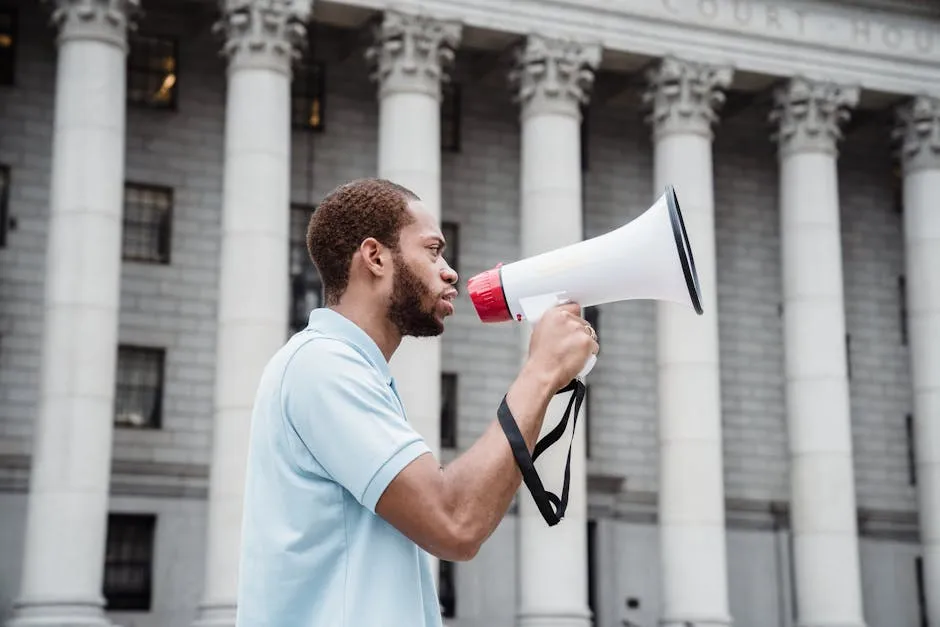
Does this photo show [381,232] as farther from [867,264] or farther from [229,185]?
[867,264]

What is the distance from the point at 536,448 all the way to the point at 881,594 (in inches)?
1498

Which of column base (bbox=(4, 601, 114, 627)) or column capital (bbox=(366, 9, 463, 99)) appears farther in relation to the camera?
column capital (bbox=(366, 9, 463, 99))

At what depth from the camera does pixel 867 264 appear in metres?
41.6

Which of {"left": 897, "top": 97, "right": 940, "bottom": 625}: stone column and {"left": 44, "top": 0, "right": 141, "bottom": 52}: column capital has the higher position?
{"left": 44, "top": 0, "right": 141, "bottom": 52}: column capital

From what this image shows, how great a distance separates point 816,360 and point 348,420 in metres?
32.3

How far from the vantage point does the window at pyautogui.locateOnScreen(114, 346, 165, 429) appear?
3341cm

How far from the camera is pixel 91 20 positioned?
2962 cm

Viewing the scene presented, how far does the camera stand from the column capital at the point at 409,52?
3203 centimetres

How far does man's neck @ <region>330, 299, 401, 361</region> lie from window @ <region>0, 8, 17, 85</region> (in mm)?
30982

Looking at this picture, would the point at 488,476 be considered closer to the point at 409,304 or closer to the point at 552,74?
the point at 409,304

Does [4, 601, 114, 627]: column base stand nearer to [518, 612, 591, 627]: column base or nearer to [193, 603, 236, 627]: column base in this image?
[193, 603, 236, 627]: column base

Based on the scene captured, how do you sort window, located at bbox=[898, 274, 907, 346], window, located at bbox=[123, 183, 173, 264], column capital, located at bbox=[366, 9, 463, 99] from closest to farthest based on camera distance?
column capital, located at bbox=[366, 9, 463, 99]
window, located at bbox=[123, 183, 173, 264]
window, located at bbox=[898, 274, 907, 346]

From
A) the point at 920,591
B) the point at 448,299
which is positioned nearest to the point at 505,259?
the point at 920,591

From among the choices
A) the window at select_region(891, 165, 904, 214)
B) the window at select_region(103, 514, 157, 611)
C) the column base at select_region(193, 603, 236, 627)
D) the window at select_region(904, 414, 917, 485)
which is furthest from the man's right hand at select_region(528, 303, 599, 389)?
the window at select_region(891, 165, 904, 214)
